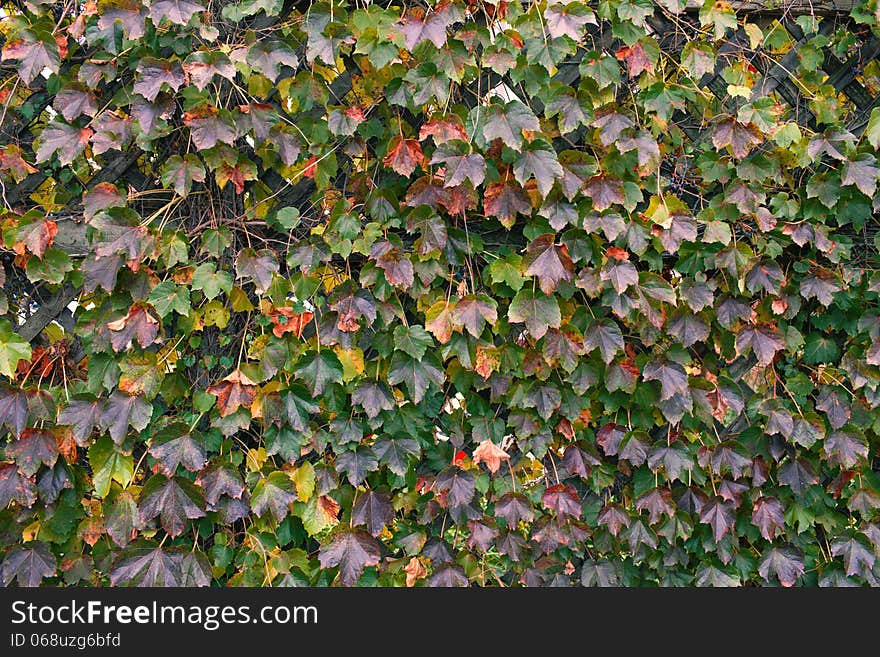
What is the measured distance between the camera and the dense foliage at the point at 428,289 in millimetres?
1812

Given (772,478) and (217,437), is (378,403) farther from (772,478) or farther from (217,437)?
(772,478)

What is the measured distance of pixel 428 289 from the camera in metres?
1.92

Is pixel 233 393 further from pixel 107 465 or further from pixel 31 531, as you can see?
pixel 31 531

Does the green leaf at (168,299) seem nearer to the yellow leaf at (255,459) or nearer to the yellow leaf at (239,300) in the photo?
the yellow leaf at (239,300)

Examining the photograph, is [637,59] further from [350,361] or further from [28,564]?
[28,564]

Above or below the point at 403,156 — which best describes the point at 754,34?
above

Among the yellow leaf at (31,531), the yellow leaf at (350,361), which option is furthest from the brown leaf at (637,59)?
the yellow leaf at (31,531)

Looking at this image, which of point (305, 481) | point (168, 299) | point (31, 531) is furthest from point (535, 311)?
point (31, 531)

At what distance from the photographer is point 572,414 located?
78.5 inches

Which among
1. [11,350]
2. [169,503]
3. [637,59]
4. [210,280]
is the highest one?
[637,59]

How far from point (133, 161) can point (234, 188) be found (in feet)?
0.93

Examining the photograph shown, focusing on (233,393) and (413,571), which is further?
(413,571)

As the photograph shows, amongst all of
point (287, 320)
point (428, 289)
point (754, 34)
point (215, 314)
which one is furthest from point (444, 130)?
point (754, 34)

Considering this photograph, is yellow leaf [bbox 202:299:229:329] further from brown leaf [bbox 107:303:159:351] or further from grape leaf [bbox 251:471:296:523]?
grape leaf [bbox 251:471:296:523]
